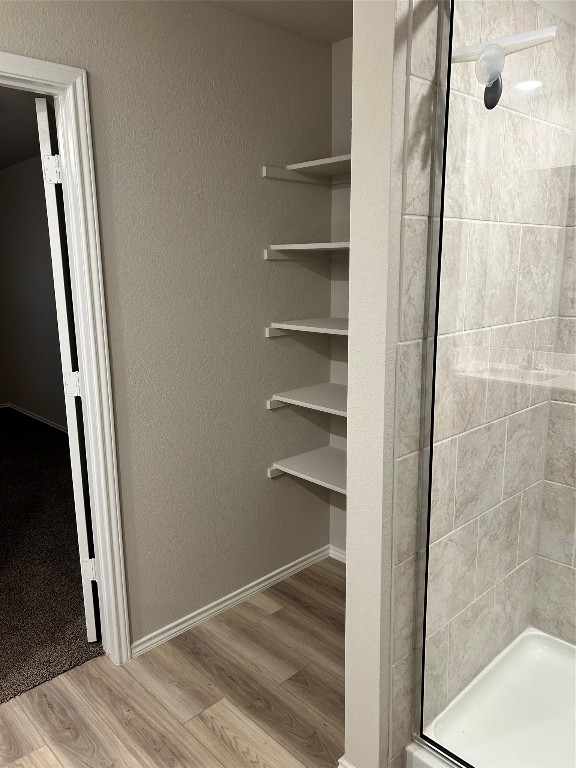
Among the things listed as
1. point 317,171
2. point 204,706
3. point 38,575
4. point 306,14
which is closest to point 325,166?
point 317,171

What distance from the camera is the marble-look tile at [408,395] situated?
148cm

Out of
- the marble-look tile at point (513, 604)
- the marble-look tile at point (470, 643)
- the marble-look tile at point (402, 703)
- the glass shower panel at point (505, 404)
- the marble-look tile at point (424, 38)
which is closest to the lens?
the marble-look tile at point (424, 38)

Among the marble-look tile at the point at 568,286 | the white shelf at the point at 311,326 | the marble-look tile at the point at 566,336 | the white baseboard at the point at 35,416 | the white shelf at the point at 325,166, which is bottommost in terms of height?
the white baseboard at the point at 35,416

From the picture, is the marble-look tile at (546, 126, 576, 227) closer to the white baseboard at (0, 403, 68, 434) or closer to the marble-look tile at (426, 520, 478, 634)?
the marble-look tile at (426, 520, 478, 634)

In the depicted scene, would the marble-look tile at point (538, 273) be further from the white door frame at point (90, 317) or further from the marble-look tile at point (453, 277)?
the white door frame at point (90, 317)

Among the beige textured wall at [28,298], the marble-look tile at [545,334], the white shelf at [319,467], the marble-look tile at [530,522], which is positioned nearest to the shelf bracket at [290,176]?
the white shelf at [319,467]

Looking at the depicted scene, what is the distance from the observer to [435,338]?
4.98 ft

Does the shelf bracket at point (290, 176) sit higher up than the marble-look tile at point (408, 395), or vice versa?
the shelf bracket at point (290, 176)

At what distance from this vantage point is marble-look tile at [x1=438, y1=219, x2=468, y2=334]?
1.48 m

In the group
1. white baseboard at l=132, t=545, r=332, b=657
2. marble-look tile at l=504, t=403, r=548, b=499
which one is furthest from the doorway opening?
marble-look tile at l=504, t=403, r=548, b=499

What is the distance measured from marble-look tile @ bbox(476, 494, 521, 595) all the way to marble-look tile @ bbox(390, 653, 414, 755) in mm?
306

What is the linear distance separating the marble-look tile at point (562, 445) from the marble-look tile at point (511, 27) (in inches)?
33.2

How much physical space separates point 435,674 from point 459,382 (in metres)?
0.83

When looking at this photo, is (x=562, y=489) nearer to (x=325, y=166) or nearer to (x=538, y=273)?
(x=538, y=273)
